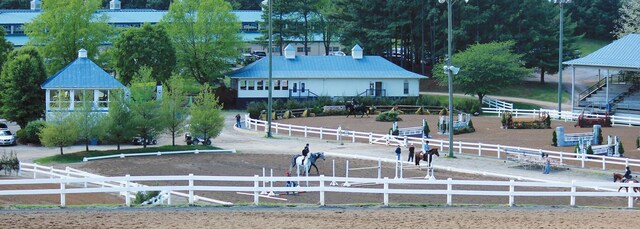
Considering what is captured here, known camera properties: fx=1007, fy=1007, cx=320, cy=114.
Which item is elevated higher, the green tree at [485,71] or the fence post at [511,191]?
the green tree at [485,71]

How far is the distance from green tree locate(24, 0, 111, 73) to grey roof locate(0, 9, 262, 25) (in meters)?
15.9

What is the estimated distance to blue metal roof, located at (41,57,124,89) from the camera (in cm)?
5919

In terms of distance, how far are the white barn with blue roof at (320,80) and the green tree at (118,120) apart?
30.3 m

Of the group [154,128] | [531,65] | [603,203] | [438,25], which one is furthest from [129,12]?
[603,203]

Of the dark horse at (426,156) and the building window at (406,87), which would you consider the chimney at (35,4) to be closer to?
the building window at (406,87)

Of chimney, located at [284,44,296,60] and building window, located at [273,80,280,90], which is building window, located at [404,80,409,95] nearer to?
chimney, located at [284,44,296,60]

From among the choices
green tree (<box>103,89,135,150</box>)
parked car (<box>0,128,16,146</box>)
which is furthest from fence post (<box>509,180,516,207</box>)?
parked car (<box>0,128,16,146</box>)

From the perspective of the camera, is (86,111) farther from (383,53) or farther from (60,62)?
A: (383,53)

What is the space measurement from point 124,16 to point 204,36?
2555 cm

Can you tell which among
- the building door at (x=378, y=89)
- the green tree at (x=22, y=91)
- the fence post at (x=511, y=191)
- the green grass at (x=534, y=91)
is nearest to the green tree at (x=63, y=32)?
the green tree at (x=22, y=91)

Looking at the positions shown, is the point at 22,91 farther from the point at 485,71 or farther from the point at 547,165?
the point at 485,71

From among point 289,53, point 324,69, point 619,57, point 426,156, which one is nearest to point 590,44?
point 619,57

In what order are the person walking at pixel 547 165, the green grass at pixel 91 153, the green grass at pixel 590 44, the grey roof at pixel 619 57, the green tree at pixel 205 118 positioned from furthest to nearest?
the green grass at pixel 590 44 → the grey roof at pixel 619 57 → the green tree at pixel 205 118 → the green grass at pixel 91 153 → the person walking at pixel 547 165

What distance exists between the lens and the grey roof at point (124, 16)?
99.1 m
